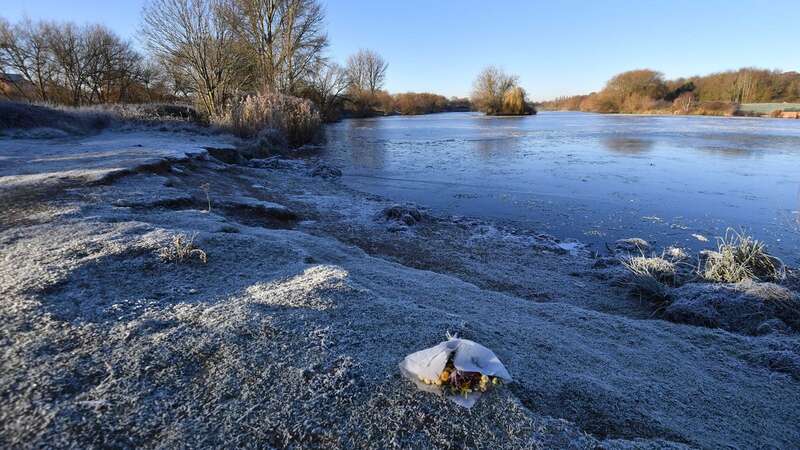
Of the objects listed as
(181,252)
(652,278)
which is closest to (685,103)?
(652,278)

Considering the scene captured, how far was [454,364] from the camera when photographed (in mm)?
1580

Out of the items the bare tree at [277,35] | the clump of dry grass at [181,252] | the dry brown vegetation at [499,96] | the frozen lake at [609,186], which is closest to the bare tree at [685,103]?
the dry brown vegetation at [499,96]

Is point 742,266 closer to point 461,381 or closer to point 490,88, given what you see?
point 461,381

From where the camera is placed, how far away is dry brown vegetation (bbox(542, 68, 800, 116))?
5116 cm

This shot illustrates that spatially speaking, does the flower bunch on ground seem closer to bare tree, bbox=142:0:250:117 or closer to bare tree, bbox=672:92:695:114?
bare tree, bbox=142:0:250:117

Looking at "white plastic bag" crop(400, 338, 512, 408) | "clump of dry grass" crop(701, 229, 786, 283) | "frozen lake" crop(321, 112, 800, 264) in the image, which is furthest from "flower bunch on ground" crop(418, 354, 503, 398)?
"frozen lake" crop(321, 112, 800, 264)

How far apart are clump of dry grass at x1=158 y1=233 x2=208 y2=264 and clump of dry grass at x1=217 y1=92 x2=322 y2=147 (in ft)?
38.4

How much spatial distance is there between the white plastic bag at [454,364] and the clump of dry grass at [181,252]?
1.77 m

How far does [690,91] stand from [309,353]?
2799 inches

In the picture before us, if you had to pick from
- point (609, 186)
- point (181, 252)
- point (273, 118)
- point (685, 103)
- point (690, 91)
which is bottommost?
point (609, 186)

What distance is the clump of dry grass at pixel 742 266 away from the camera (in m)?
3.83

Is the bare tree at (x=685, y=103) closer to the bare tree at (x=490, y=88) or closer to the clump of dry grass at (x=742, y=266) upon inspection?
the bare tree at (x=490, y=88)

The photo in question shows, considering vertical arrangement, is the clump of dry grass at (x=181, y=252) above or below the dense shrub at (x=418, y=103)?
below

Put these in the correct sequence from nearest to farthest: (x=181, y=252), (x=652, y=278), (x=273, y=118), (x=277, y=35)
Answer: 1. (x=181, y=252)
2. (x=652, y=278)
3. (x=273, y=118)
4. (x=277, y=35)
